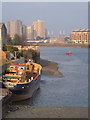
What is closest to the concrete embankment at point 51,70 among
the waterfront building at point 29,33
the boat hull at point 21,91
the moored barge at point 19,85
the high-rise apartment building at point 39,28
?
the moored barge at point 19,85

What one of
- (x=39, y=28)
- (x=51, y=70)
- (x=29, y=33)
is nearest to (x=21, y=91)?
(x=51, y=70)

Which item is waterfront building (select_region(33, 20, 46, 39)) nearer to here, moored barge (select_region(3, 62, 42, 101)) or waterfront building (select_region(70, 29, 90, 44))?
waterfront building (select_region(70, 29, 90, 44))

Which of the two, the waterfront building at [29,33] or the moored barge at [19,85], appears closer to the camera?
the moored barge at [19,85]

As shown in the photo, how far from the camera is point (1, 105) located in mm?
6703

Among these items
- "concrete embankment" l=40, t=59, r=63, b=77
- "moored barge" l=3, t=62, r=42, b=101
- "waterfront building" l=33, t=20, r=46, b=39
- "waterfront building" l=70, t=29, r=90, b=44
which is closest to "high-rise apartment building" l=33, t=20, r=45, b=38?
"waterfront building" l=33, t=20, r=46, b=39

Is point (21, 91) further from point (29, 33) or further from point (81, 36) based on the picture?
point (29, 33)

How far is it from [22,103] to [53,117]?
2.13 metres

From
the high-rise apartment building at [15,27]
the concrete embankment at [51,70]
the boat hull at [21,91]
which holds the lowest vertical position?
the concrete embankment at [51,70]

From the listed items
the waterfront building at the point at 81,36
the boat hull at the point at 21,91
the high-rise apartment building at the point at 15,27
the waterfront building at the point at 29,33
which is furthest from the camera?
the waterfront building at the point at 29,33

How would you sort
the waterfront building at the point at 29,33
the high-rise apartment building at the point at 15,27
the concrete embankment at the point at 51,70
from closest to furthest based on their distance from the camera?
the concrete embankment at the point at 51,70, the high-rise apartment building at the point at 15,27, the waterfront building at the point at 29,33

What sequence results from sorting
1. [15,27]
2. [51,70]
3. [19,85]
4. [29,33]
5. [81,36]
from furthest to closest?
[29,33], [15,27], [81,36], [51,70], [19,85]

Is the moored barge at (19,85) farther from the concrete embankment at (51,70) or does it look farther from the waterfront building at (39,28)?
the waterfront building at (39,28)

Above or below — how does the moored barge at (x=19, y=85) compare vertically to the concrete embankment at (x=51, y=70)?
above

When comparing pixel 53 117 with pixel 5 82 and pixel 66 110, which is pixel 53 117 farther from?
pixel 5 82
